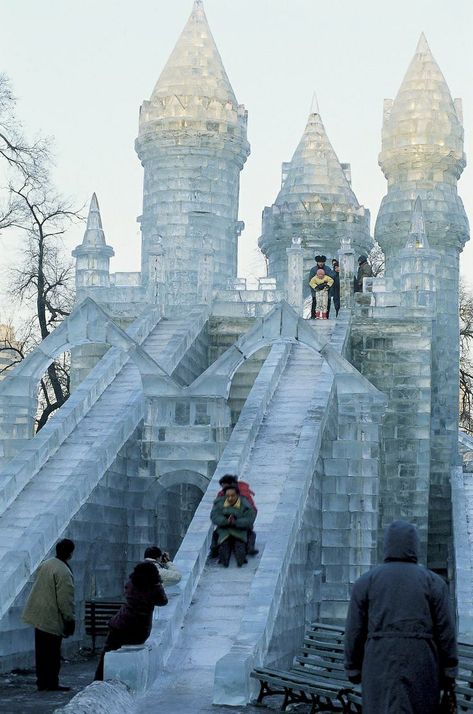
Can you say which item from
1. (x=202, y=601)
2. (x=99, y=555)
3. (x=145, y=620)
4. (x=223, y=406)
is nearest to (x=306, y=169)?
(x=223, y=406)

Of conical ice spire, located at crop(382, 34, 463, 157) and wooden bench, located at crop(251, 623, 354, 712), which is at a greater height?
conical ice spire, located at crop(382, 34, 463, 157)

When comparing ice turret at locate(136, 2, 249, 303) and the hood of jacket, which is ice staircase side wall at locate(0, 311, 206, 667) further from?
ice turret at locate(136, 2, 249, 303)

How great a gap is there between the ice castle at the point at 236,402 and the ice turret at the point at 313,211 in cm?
6

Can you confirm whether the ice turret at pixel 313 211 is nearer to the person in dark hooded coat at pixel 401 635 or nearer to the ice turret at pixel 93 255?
the ice turret at pixel 93 255

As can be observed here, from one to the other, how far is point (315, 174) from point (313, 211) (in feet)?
3.72

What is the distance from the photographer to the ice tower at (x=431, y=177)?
3406 centimetres

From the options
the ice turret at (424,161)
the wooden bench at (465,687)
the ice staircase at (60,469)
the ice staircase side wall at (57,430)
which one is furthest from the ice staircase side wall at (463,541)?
the ice staircase side wall at (57,430)

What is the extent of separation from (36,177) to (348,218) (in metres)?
9.44

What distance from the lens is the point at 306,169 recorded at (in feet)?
121

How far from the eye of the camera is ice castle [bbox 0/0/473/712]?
16.0 m

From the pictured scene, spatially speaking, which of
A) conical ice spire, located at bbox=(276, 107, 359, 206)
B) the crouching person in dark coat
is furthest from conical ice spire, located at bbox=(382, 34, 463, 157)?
the crouching person in dark coat

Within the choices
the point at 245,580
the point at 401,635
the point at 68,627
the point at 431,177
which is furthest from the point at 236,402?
the point at 401,635

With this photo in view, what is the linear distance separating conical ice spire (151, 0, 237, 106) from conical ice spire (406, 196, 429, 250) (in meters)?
5.84

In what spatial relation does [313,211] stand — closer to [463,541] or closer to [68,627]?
[463,541]
